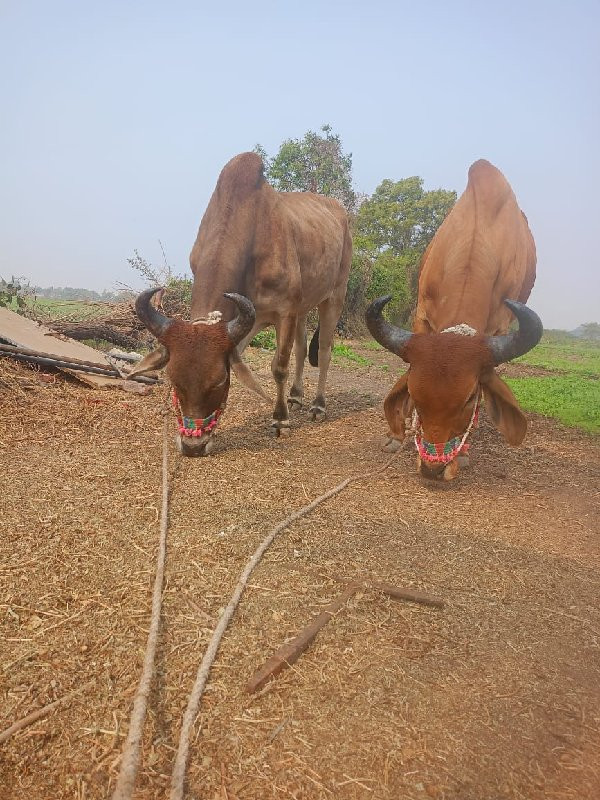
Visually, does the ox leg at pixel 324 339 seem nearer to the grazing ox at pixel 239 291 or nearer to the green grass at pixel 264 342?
the grazing ox at pixel 239 291

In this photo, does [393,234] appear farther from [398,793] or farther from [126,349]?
[398,793]

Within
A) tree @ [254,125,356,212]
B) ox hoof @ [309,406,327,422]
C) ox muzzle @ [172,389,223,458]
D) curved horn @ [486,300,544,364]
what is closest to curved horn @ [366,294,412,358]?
curved horn @ [486,300,544,364]

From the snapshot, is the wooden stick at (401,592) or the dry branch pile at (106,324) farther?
the dry branch pile at (106,324)

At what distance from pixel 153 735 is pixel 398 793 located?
881 millimetres

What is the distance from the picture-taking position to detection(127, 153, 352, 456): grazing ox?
5336 millimetres

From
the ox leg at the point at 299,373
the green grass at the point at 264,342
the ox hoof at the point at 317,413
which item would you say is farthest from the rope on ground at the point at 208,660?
the green grass at the point at 264,342

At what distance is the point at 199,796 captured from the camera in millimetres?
2031

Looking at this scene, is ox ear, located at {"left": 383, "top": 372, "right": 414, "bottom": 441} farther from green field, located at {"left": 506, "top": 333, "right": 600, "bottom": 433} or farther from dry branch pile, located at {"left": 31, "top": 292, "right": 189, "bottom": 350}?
dry branch pile, located at {"left": 31, "top": 292, "right": 189, "bottom": 350}

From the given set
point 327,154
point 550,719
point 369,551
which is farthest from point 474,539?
point 327,154

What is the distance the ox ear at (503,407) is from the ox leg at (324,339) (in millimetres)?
3286

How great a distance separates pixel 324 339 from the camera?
8930mm

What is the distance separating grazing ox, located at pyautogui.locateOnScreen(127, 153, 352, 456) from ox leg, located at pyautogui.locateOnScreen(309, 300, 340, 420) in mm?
31

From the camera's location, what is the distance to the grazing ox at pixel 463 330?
15.6 feet

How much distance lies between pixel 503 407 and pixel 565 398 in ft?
19.7
